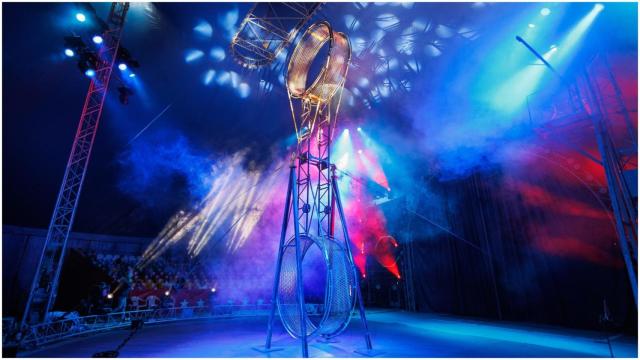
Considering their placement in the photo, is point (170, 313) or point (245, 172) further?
point (245, 172)

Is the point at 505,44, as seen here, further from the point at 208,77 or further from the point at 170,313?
the point at 170,313

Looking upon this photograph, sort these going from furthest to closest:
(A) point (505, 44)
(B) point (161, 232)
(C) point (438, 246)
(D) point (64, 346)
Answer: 1. (B) point (161, 232)
2. (C) point (438, 246)
3. (A) point (505, 44)
4. (D) point (64, 346)

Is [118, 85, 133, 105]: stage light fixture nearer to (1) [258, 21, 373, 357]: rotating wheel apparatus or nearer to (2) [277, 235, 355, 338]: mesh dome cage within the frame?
(1) [258, 21, 373, 357]: rotating wheel apparatus

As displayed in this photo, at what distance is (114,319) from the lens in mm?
11805

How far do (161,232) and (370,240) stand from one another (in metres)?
12.1

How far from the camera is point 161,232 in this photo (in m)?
17.8

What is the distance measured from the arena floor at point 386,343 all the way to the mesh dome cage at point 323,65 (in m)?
5.76

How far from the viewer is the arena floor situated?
6.69 m

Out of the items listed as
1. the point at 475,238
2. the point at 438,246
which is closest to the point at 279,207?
the point at 438,246

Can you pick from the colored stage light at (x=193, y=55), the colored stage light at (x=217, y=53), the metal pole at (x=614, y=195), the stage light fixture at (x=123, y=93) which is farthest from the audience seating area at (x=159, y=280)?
the metal pole at (x=614, y=195)

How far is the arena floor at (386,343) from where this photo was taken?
21.9 ft

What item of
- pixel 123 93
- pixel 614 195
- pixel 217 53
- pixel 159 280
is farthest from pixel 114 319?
pixel 614 195

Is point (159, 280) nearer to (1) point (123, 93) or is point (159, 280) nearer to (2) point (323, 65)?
(1) point (123, 93)

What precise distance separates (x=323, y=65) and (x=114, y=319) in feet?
39.6
